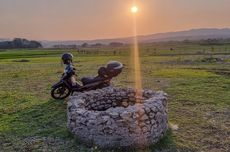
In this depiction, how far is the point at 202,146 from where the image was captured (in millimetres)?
9203

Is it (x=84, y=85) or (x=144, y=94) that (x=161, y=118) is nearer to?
(x=144, y=94)

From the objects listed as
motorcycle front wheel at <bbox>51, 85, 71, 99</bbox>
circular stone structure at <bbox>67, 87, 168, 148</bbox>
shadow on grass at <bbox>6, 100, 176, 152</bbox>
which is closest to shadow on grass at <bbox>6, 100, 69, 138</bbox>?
shadow on grass at <bbox>6, 100, 176, 152</bbox>

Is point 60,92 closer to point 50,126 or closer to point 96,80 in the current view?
point 96,80

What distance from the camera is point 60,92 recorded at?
1512cm

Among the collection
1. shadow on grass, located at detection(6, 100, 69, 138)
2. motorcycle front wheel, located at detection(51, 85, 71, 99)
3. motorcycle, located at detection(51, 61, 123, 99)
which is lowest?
shadow on grass, located at detection(6, 100, 69, 138)

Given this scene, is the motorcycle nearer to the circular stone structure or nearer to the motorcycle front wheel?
the motorcycle front wheel

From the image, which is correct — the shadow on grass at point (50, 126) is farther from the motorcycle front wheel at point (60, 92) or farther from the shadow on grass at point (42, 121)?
the motorcycle front wheel at point (60, 92)

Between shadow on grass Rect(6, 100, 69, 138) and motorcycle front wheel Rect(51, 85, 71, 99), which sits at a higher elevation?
motorcycle front wheel Rect(51, 85, 71, 99)

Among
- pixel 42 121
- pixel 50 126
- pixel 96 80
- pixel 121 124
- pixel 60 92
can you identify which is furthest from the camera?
pixel 60 92

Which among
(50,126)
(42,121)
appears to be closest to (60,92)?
(42,121)

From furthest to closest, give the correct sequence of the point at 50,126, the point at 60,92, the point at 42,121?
the point at 60,92 < the point at 42,121 < the point at 50,126

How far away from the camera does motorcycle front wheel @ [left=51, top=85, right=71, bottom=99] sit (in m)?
15.0

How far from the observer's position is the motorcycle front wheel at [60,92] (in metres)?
15.0

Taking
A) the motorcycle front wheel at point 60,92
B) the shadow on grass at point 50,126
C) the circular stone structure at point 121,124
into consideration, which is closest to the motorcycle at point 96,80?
the motorcycle front wheel at point 60,92
